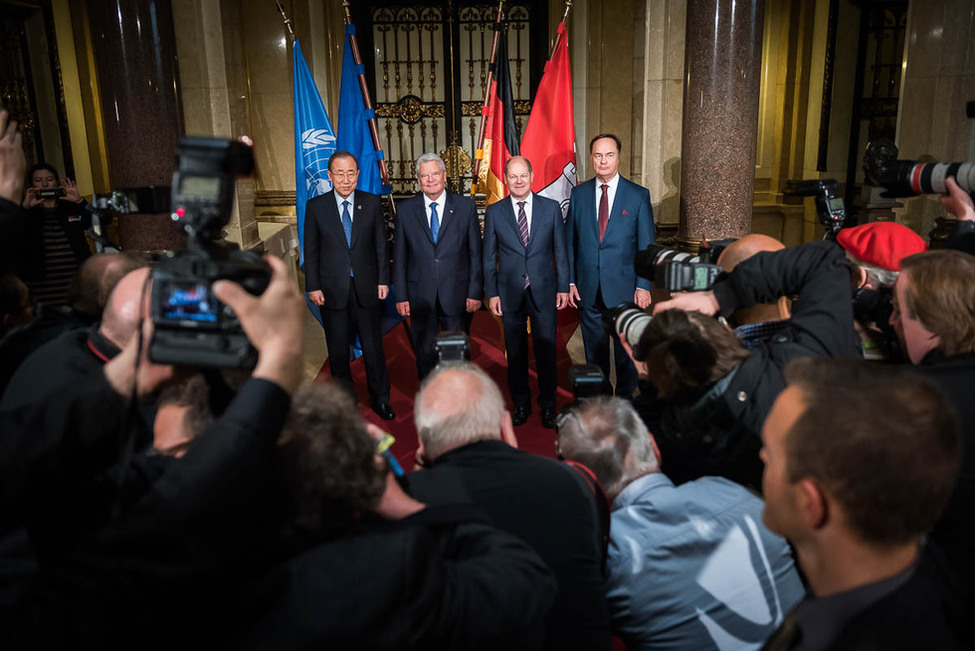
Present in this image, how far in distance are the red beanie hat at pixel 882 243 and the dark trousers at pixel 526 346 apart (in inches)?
69.8

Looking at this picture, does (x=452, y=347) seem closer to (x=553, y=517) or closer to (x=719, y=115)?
(x=553, y=517)

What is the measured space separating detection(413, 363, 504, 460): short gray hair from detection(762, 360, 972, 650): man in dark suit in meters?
0.74

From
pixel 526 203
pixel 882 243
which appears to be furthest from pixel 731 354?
pixel 526 203

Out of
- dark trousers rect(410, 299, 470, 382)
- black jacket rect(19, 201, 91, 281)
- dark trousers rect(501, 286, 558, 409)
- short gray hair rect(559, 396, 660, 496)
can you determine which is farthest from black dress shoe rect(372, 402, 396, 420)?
short gray hair rect(559, 396, 660, 496)

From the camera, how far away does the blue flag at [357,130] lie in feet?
17.2

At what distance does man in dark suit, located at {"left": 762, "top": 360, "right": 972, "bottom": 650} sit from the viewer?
0.97m

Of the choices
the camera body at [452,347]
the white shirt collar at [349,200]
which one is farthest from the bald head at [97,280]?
the white shirt collar at [349,200]

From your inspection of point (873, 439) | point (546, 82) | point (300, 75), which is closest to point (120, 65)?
point (300, 75)

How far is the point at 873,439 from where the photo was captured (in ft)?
3.22

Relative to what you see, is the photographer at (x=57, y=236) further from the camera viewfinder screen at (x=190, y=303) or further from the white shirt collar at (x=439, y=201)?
the camera viewfinder screen at (x=190, y=303)

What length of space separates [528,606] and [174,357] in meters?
0.66

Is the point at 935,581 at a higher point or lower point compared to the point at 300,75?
lower

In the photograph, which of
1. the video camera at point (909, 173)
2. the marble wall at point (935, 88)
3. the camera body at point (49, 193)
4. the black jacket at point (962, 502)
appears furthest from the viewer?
the marble wall at point (935, 88)

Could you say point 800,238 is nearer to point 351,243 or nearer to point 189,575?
point 351,243
